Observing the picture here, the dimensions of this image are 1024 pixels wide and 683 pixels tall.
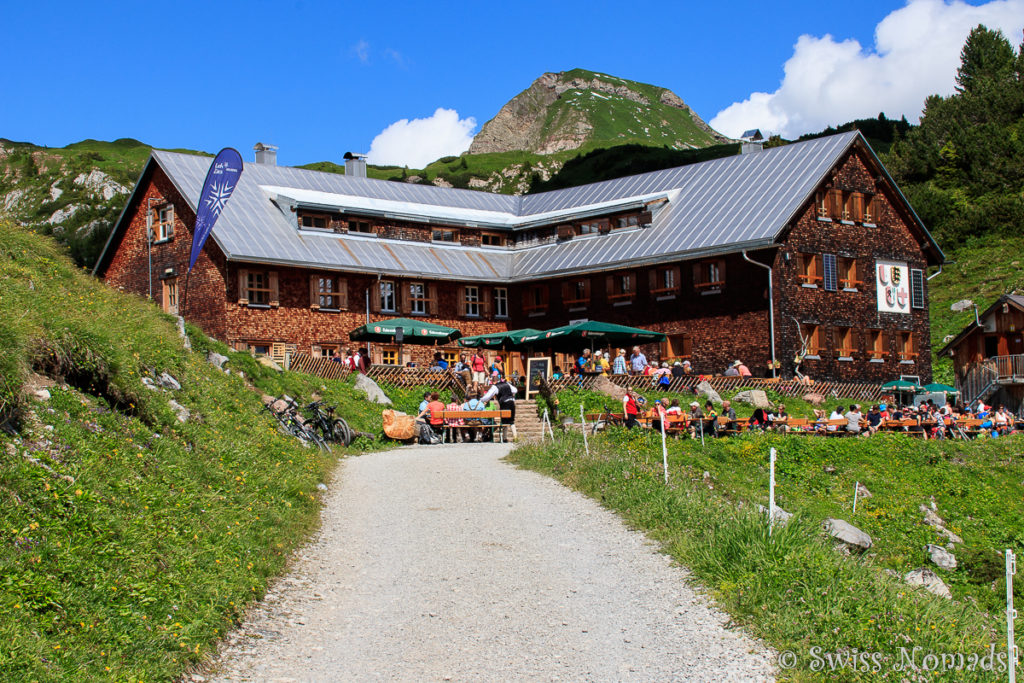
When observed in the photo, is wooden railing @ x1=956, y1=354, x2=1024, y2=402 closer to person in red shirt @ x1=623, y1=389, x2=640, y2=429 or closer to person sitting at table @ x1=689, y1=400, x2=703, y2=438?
person sitting at table @ x1=689, y1=400, x2=703, y2=438

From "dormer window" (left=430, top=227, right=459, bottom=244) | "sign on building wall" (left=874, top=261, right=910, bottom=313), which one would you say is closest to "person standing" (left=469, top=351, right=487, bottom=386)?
"dormer window" (left=430, top=227, right=459, bottom=244)

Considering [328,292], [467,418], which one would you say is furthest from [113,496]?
[328,292]

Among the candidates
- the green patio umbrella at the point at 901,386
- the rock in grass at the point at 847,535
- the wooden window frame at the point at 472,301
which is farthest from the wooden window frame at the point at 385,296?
the rock in grass at the point at 847,535

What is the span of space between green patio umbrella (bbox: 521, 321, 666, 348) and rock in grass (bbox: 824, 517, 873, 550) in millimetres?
17754

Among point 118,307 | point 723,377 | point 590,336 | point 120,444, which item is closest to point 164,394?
point 120,444

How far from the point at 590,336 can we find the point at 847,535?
18837mm

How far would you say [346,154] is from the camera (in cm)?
5381

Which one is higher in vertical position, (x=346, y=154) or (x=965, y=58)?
(x=965, y=58)

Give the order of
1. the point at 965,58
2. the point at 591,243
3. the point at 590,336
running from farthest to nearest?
the point at 965,58 < the point at 591,243 < the point at 590,336

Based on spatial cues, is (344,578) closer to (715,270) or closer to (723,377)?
(723,377)

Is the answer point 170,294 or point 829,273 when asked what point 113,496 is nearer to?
point 170,294

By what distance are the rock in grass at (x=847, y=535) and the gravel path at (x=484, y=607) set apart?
4.03m

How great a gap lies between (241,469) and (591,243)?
33.2m

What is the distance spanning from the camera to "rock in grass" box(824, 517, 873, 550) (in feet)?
56.3
